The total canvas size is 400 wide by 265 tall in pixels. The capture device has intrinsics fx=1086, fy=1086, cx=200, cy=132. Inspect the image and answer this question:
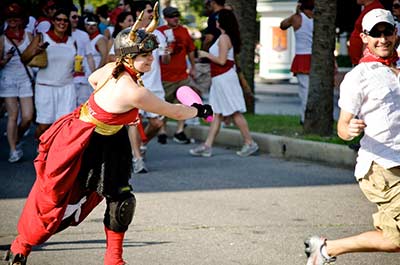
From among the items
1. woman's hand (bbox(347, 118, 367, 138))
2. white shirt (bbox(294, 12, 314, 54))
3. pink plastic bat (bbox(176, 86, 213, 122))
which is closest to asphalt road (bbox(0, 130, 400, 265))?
pink plastic bat (bbox(176, 86, 213, 122))

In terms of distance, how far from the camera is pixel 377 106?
6477 millimetres

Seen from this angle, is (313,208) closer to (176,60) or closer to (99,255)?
(99,255)

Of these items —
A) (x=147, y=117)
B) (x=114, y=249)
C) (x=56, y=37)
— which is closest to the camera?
(x=114, y=249)

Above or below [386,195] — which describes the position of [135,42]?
above

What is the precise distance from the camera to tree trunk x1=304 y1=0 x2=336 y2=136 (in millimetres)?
13992

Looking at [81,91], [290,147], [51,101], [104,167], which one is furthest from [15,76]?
[104,167]

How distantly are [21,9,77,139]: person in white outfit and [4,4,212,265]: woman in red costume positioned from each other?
552 centimetres

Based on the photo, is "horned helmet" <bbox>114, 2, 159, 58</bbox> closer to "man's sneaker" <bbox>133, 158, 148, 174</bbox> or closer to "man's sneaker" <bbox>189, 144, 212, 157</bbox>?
"man's sneaker" <bbox>133, 158, 148, 174</bbox>

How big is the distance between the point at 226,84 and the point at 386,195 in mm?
7456

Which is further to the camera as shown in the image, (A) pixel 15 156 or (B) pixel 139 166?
(A) pixel 15 156

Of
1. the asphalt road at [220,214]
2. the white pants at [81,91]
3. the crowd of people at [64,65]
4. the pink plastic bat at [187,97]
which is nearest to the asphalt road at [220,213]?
the asphalt road at [220,214]

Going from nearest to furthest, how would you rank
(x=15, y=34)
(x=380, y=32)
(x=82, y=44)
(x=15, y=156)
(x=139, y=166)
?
(x=380, y=32), (x=139, y=166), (x=15, y=34), (x=15, y=156), (x=82, y=44)

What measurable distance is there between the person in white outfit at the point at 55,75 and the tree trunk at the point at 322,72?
3.26 meters

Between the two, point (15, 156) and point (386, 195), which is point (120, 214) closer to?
point (386, 195)
